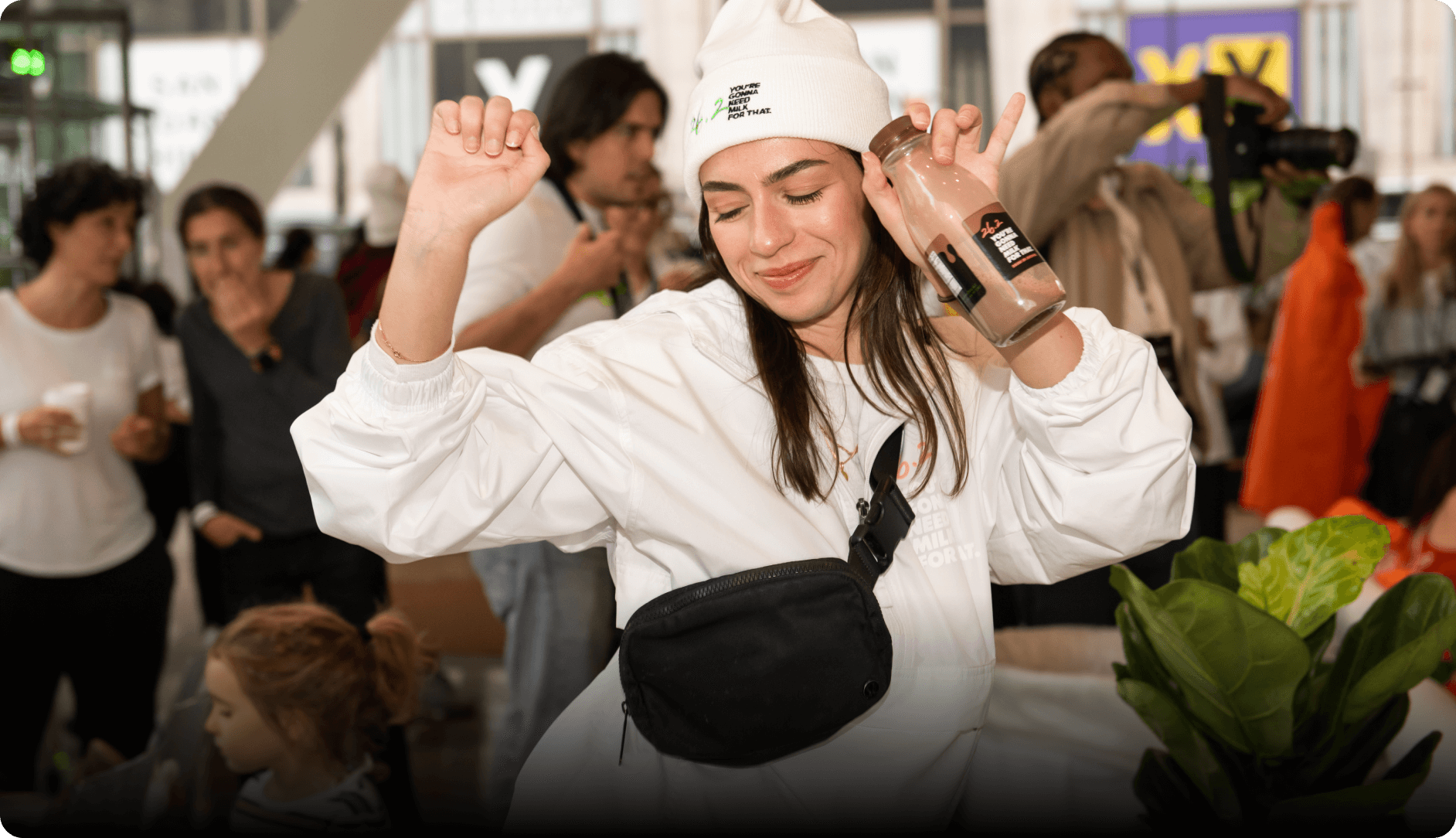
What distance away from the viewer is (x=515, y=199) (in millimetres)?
915

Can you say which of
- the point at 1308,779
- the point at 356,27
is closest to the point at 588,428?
the point at 1308,779

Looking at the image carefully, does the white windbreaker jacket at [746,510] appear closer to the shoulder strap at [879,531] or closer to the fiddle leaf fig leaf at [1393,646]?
the shoulder strap at [879,531]

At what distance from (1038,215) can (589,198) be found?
75 cm

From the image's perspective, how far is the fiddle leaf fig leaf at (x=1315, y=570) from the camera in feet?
3.56

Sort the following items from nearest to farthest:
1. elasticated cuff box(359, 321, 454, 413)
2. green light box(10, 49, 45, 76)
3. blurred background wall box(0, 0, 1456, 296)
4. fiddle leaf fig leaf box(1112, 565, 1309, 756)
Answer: elasticated cuff box(359, 321, 454, 413) < fiddle leaf fig leaf box(1112, 565, 1309, 756) < green light box(10, 49, 45, 76) < blurred background wall box(0, 0, 1456, 296)

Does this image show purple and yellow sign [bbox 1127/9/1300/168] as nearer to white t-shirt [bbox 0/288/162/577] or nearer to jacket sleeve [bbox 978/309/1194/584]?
white t-shirt [bbox 0/288/162/577]

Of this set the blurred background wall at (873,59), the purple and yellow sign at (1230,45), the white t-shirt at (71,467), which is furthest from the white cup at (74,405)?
the purple and yellow sign at (1230,45)

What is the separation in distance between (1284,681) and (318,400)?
189cm

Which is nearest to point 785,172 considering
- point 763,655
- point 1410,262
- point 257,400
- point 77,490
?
point 763,655

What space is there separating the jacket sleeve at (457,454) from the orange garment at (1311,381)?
2881mm

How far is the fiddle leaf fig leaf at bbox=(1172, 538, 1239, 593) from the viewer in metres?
1.18

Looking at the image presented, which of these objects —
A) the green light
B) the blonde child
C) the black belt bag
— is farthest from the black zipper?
the green light

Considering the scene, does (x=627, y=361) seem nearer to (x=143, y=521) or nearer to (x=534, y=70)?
(x=143, y=521)

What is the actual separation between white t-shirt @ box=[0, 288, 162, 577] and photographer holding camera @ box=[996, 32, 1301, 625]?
5.91ft
